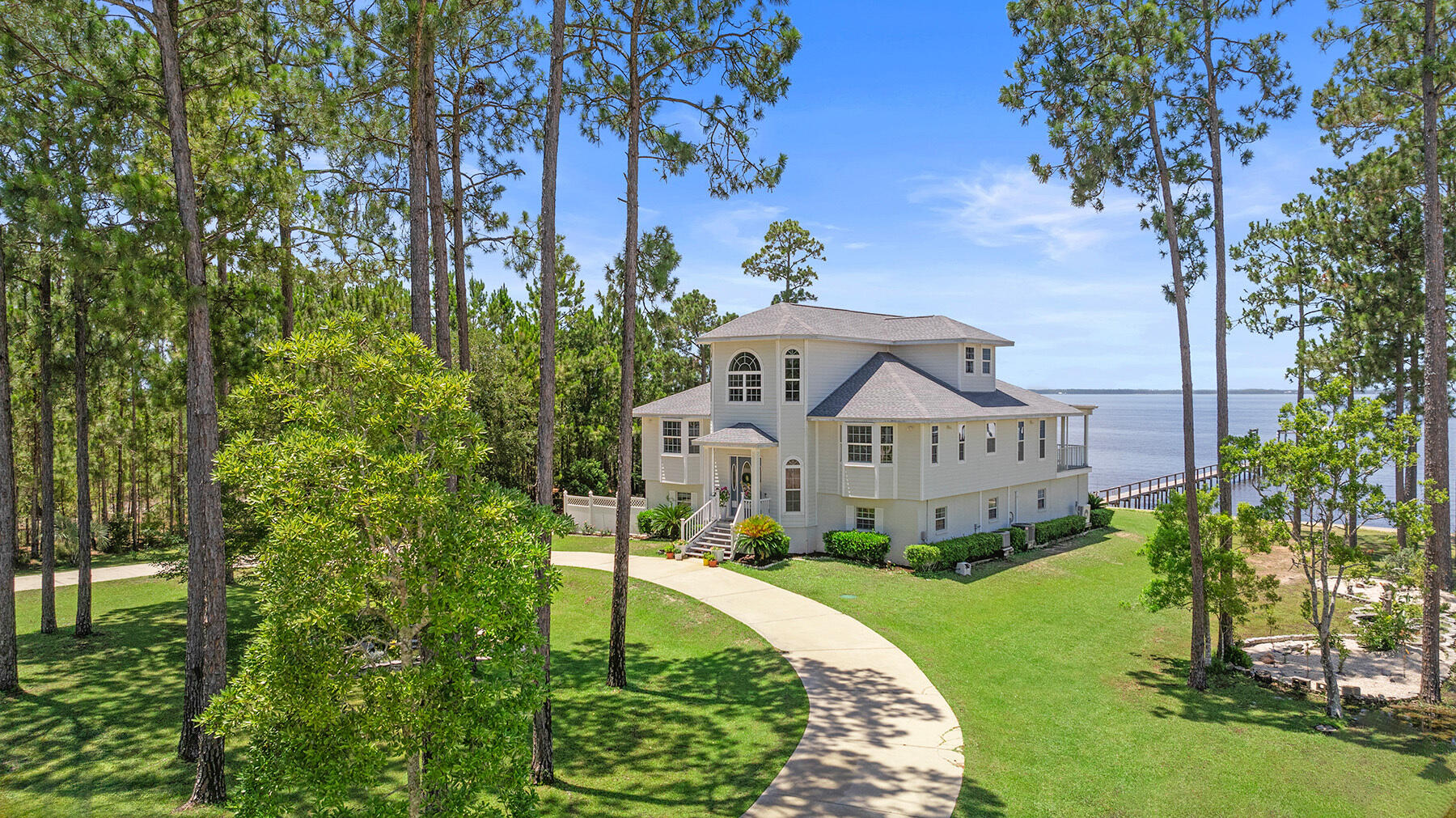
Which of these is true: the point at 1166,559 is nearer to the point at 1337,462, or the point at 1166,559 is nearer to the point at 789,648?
the point at 1337,462

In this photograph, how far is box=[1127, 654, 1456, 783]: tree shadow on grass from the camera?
1080 cm

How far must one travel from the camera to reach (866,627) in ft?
53.6

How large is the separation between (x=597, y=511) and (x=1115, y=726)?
20953mm

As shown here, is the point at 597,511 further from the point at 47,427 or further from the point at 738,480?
the point at 47,427

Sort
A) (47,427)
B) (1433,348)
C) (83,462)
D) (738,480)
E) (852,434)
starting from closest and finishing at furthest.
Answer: (1433,348) → (47,427) → (83,462) → (852,434) → (738,480)

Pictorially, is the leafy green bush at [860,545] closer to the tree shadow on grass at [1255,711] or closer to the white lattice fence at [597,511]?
the white lattice fence at [597,511]

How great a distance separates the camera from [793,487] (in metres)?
24.8

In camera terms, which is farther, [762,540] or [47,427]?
[762,540]

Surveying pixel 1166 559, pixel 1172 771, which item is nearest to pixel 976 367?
pixel 1166 559

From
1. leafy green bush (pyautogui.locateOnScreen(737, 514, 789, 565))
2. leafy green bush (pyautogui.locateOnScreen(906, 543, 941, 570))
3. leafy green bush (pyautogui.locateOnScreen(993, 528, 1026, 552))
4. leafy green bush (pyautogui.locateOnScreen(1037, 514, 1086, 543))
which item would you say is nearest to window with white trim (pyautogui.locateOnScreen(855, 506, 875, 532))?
leafy green bush (pyautogui.locateOnScreen(906, 543, 941, 570))

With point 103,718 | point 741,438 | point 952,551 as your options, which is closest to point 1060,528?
point 952,551

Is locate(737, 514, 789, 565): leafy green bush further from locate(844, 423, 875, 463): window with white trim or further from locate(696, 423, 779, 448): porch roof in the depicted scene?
locate(844, 423, 875, 463): window with white trim

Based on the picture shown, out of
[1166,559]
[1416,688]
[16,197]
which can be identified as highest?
[16,197]

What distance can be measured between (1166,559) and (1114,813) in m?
7.18
